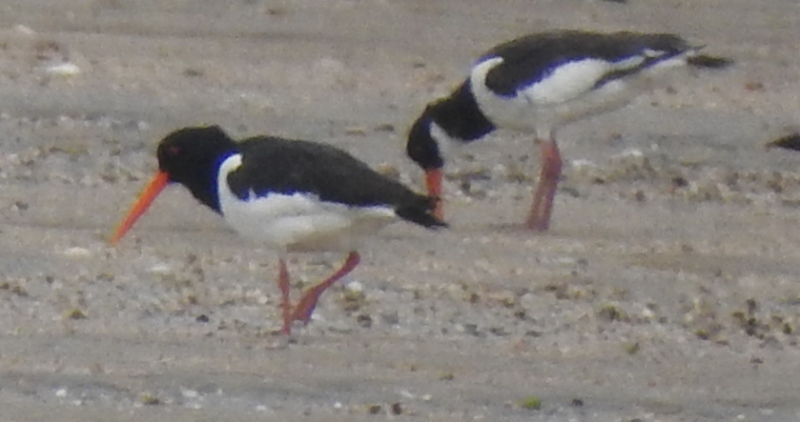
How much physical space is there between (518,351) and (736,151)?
392 cm

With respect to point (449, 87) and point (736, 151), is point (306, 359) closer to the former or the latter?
point (736, 151)

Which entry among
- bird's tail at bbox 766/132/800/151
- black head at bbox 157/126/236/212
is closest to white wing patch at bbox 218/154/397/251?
black head at bbox 157/126/236/212

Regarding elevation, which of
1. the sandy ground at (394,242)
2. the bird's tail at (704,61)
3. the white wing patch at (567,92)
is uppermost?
the bird's tail at (704,61)

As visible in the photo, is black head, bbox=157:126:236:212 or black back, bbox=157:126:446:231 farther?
black head, bbox=157:126:236:212

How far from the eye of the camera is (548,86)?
31.3ft

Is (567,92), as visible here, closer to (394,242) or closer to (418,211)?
(394,242)

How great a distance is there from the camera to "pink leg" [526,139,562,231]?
912cm

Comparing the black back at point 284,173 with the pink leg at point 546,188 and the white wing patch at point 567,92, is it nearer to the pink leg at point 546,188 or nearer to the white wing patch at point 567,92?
the pink leg at point 546,188

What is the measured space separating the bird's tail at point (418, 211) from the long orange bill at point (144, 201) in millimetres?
1057

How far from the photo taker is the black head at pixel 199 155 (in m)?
7.52

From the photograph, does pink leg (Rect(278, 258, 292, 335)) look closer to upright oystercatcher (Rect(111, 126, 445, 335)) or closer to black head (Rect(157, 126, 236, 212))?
upright oystercatcher (Rect(111, 126, 445, 335))

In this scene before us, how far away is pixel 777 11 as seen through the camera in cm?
1421

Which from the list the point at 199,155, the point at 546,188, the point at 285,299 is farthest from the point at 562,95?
the point at 285,299

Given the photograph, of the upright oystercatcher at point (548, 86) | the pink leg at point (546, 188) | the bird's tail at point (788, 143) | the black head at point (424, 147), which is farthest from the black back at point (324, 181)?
the bird's tail at point (788, 143)
